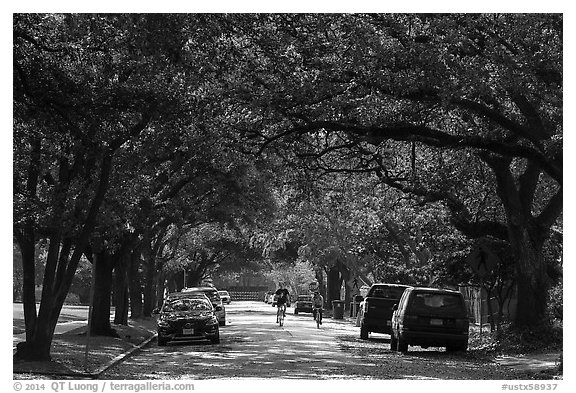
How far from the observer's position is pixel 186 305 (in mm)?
32156

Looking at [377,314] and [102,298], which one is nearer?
[102,298]

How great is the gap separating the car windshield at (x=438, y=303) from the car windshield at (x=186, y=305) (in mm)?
7827

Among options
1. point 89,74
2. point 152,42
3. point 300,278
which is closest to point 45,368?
point 89,74

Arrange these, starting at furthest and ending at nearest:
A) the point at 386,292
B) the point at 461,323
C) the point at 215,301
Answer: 1. the point at 215,301
2. the point at 386,292
3. the point at 461,323

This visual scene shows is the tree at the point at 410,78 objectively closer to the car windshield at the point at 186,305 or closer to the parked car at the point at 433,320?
the parked car at the point at 433,320

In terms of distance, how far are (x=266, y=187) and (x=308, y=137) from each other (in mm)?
10417

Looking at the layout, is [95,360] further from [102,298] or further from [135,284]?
[135,284]

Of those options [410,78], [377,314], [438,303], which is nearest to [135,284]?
[377,314]

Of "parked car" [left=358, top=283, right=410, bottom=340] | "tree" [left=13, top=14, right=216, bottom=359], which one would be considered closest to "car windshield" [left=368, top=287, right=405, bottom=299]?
"parked car" [left=358, top=283, right=410, bottom=340]

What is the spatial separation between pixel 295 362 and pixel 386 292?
534 inches

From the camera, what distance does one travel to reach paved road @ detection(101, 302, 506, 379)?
19.4 metres

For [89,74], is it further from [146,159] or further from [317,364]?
[146,159]

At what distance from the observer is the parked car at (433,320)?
26.7 metres

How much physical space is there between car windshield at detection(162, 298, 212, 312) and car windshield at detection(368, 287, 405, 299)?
20.2ft
